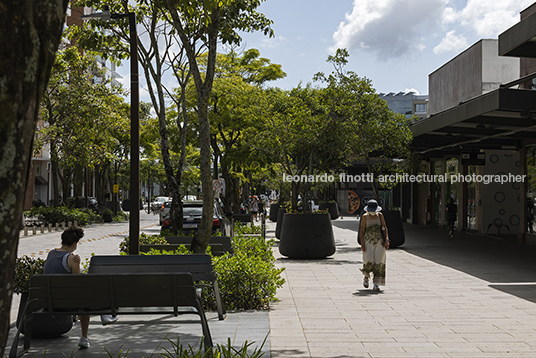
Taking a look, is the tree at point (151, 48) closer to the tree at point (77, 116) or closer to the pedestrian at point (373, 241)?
the pedestrian at point (373, 241)

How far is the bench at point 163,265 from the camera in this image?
7609mm

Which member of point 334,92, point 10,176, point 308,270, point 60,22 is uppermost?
point 334,92

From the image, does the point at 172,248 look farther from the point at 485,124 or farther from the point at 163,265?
the point at 485,124

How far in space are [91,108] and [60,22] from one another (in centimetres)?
2747

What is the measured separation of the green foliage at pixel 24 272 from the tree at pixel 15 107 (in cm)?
494

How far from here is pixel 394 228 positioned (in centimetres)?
1973

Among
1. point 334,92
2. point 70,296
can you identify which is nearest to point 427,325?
point 70,296

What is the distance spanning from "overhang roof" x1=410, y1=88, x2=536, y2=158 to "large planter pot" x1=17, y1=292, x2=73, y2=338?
9690 millimetres

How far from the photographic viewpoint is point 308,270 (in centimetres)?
1383

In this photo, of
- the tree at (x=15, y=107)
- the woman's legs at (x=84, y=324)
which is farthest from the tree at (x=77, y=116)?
the tree at (x=15, y=107)

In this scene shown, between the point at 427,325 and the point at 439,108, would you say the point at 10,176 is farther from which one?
the point at 439,108

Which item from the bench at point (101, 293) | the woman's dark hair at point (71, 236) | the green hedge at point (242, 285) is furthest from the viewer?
the green hedge at point (242, 285)

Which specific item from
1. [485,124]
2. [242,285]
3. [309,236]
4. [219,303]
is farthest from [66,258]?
[485,124]

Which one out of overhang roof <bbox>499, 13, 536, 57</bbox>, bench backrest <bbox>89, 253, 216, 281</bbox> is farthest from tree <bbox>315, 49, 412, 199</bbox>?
bench backrest <bbox>89, 253, 216, 281</bbox>
